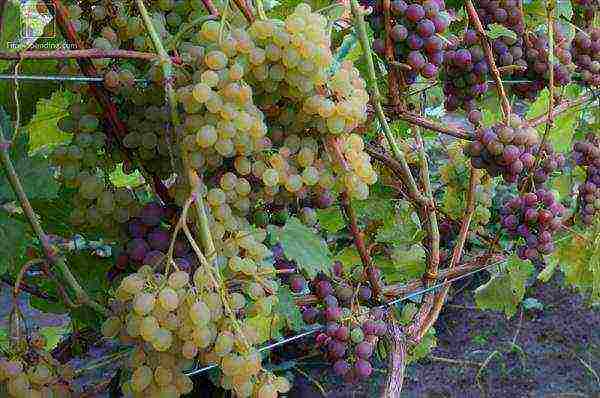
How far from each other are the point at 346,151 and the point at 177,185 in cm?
16

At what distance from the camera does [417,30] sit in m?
0.94

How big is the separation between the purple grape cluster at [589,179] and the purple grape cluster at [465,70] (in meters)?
0.36

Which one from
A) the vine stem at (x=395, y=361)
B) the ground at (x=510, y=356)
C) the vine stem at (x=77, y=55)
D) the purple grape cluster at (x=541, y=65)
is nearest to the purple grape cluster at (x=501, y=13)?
the purple grape cluster at (x=541, y=65)

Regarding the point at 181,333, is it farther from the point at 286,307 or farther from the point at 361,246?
the point at 361,246

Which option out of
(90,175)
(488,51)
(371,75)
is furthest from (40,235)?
(488,51)

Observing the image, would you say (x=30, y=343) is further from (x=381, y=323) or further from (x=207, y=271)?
(x=381, y=323)

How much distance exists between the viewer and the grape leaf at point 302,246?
0.80 m

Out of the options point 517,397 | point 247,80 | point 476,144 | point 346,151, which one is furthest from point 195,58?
point 517,397

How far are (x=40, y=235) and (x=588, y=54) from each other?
0.89 meters

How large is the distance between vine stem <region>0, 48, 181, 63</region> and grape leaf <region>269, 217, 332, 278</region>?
0.21 m

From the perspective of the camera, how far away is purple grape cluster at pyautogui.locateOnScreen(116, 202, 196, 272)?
74cm

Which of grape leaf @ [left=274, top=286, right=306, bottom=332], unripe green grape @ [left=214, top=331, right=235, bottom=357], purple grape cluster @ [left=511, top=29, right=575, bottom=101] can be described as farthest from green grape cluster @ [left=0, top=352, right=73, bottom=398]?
purple grape cluster @ [left=511, top=29, right=575, bottom=101]

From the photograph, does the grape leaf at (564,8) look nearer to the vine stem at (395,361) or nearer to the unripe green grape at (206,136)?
the vine stem at (395,361)

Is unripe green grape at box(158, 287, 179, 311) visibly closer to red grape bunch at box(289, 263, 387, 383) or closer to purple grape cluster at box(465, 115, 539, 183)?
red grape bunch at box(289, 263, 387, 383)
